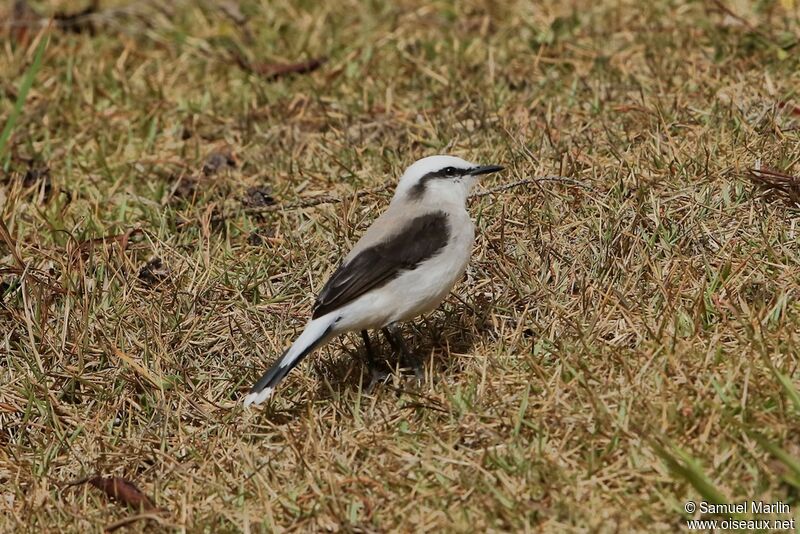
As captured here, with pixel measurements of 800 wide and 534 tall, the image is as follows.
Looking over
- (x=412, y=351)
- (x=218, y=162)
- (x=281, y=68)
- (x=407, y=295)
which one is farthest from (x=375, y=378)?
(x=281, y=68)

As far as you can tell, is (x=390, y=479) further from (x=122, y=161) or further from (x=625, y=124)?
(x=122, y=161)

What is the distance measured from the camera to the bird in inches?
196

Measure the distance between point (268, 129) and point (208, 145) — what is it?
40 cm

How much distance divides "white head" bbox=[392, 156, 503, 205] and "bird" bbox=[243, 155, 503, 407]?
0.29ft

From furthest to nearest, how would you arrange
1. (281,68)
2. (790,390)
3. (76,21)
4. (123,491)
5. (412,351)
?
(76,21)
(281,68)
(412,351)
(123,491)
(790,390)

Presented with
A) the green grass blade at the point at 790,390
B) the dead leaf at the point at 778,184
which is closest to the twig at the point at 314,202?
the dead leaf at the point at 778,184

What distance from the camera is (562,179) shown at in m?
6.04

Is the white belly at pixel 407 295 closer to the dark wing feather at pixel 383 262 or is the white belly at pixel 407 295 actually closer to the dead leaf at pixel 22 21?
the dark wing feather at pixel 383 262

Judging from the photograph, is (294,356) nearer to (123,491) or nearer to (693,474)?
(123,491)

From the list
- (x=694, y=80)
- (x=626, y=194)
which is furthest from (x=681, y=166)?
(x=694, y=80)

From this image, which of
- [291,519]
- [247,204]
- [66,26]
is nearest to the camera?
[291,519]

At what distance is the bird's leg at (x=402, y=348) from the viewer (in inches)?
205

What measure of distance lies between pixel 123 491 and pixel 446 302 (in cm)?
184

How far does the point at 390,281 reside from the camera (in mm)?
5121
